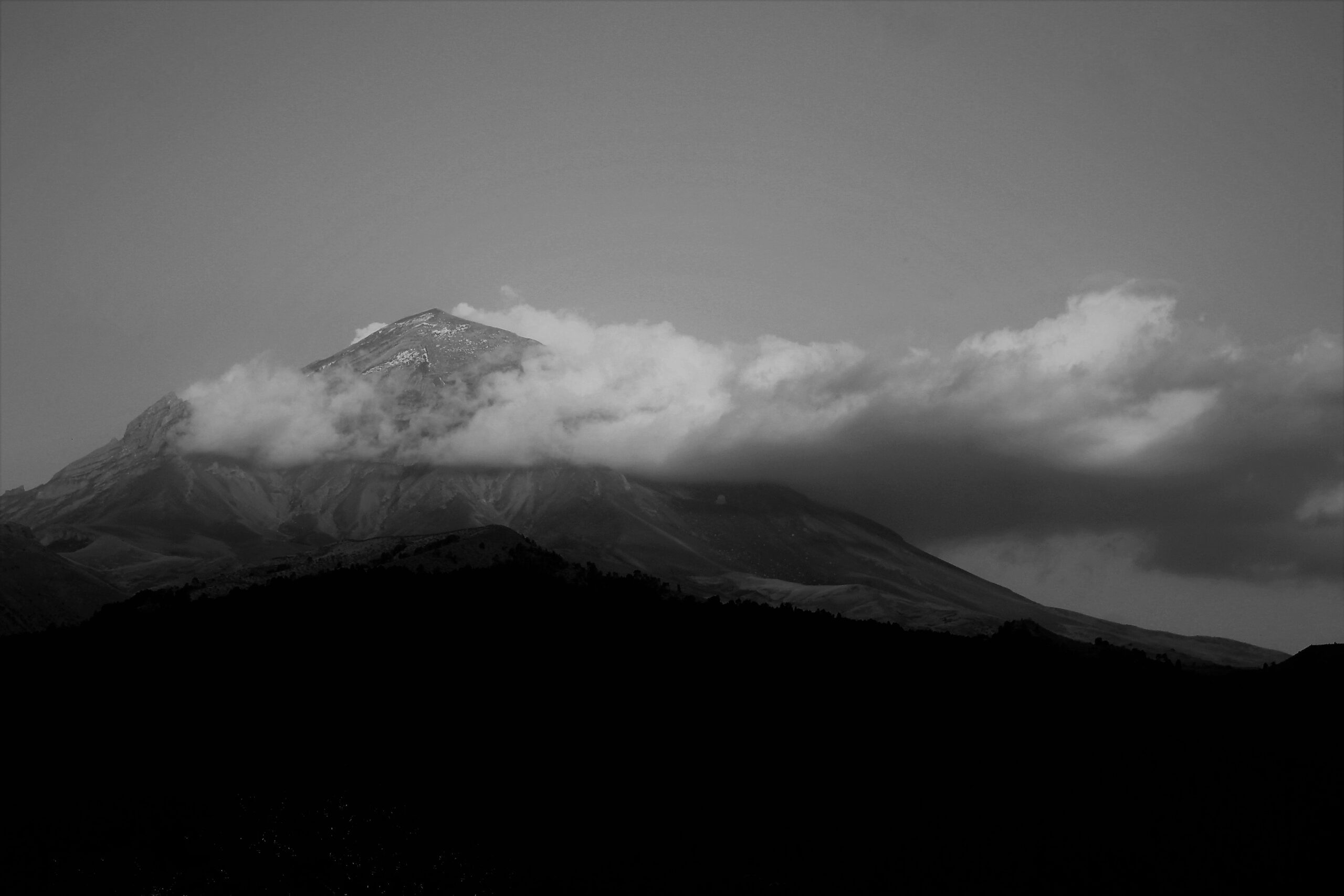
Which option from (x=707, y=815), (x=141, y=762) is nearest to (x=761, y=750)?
(x=707, y=815)

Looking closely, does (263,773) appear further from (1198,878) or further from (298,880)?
(1198,878)

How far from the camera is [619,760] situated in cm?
12131

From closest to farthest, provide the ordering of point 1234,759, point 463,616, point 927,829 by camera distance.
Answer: point 927,829, point 1234,759, point 463,616

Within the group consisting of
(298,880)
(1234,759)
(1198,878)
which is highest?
(1234,759)

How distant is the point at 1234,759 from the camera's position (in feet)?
388

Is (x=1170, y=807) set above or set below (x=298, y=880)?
above

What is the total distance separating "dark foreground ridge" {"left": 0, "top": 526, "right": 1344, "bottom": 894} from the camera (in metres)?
98.3

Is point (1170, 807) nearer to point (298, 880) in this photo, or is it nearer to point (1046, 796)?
point (1046, 796)

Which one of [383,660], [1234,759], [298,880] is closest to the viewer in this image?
[298,880]

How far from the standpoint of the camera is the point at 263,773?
112812 millimetres

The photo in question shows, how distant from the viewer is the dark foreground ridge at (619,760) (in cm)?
9831

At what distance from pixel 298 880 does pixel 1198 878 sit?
70.3 metres

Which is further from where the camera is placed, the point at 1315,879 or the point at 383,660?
the point at 383,660

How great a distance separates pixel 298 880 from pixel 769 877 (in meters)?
37.1
